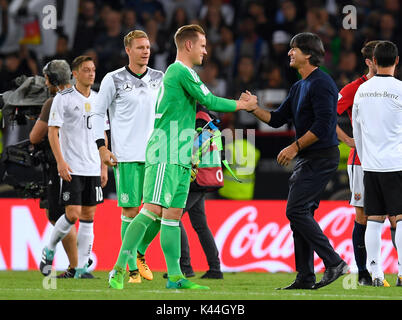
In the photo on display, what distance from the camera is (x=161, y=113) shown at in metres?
7.45

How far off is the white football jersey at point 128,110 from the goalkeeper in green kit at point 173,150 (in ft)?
3.35

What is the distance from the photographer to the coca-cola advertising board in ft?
36.4

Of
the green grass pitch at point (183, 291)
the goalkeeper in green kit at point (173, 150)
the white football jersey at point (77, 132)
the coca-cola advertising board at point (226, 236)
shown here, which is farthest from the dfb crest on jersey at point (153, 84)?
the coca-cola advertising board at point (226, 236)

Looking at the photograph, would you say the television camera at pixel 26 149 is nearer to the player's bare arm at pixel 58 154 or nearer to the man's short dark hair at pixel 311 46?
the player's bare arm at pixel 58 154

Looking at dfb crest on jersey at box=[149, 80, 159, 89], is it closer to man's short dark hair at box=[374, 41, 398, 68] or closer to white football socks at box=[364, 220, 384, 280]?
man's short dark hair at box=[374, 41, 398, 68]

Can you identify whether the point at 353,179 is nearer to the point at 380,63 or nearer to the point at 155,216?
the point at 380,63

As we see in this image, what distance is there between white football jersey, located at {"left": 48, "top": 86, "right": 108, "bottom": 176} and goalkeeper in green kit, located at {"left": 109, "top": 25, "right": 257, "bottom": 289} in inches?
82.9

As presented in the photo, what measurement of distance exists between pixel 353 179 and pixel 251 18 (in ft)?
23.1

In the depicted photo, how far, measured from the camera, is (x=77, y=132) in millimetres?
→ 9523

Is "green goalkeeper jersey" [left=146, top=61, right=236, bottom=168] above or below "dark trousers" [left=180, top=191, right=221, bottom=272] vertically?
above

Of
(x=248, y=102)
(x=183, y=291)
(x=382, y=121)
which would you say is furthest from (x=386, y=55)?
(x=183, y=291)

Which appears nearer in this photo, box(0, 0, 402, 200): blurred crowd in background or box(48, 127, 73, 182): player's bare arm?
box(48, 127, 73, 182): player's bare arm

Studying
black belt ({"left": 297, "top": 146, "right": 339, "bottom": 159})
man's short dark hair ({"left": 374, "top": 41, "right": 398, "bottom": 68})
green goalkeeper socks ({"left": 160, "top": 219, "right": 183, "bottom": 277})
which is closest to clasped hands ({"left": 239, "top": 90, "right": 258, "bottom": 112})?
black belt ({"left": 297, "top": 146, "right": 339, "bottom": 159})
